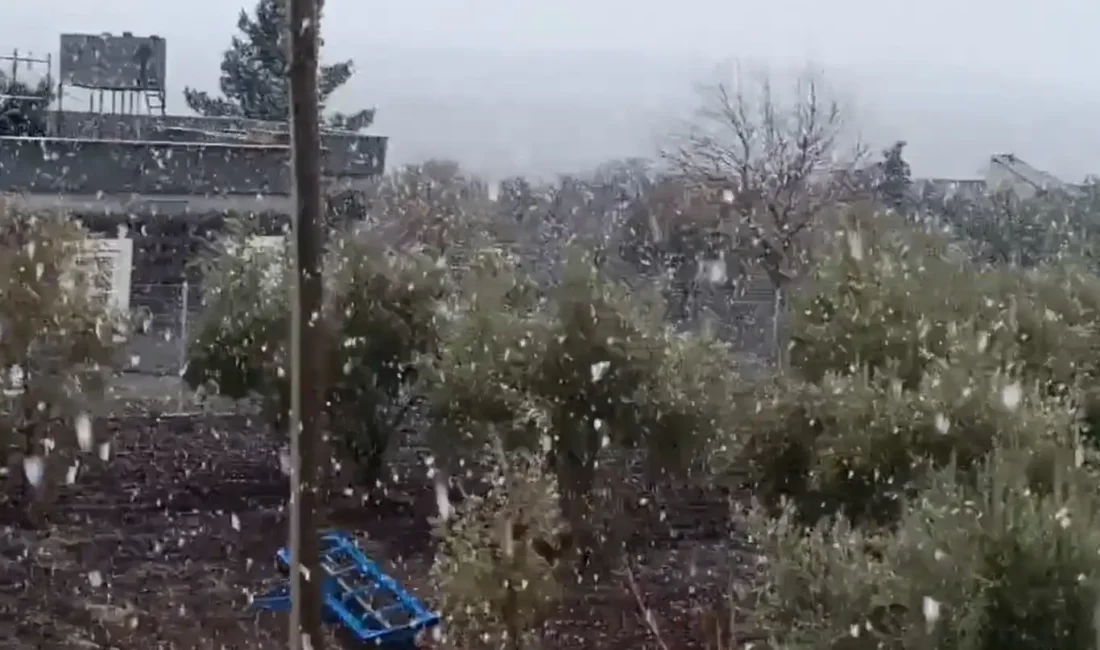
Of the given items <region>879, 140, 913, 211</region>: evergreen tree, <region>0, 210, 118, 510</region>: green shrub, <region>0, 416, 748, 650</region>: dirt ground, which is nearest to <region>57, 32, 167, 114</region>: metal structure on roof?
<region>0, 210, 118, 510</region>: green shrub

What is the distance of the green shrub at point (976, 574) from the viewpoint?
132 cm

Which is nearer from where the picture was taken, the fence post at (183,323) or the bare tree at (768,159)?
the bare tree at (768,159)

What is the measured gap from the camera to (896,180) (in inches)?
119


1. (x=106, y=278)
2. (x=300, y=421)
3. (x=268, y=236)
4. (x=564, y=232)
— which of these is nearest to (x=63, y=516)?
(x=106, y=278)

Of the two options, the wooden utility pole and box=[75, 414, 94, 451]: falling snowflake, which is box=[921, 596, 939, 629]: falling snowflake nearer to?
the wooden utility pole

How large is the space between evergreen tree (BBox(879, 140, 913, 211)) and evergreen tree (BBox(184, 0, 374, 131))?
4.01 feet

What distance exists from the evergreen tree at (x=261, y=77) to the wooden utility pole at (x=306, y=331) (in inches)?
1.2

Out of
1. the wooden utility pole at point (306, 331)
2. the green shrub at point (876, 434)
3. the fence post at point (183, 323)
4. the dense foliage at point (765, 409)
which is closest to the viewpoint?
the dense foliage at point (765, 409)

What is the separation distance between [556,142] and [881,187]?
850 millimetres

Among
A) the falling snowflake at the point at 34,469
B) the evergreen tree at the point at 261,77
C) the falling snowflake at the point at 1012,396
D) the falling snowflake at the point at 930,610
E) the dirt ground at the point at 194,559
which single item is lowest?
the dirt ground at the point at 194,559

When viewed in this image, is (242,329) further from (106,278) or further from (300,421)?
(300,421)

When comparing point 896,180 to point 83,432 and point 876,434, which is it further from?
point 83,432

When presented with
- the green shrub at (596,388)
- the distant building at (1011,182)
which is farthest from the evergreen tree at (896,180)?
the green shrub at (596,388)

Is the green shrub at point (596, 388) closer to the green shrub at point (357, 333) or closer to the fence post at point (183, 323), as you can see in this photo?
the green shrub at point (357, 333)
